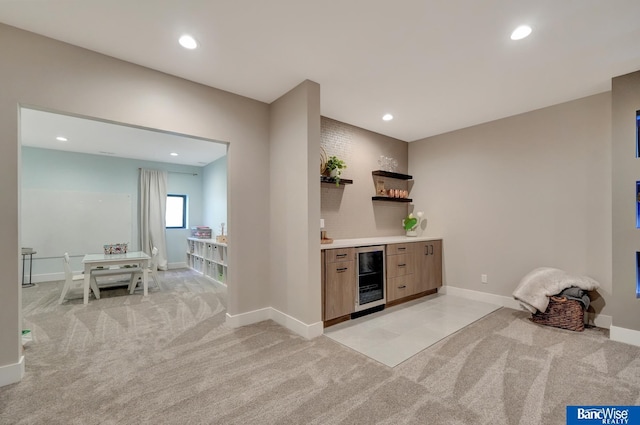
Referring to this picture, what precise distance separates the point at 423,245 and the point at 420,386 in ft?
8.62

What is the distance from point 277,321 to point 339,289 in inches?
34.8

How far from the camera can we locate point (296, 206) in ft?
10.3

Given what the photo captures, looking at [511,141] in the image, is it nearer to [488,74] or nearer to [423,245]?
[488,74]

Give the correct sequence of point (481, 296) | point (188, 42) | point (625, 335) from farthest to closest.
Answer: point (481, 296) < point (625, 335) < point (188, 42)

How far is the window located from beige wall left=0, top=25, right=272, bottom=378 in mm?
5236

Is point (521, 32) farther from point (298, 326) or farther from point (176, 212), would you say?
point (176, 212)

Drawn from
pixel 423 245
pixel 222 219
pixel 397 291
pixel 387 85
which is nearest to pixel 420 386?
pixel 397 291

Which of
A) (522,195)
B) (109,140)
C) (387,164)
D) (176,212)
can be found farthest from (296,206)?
(176,212)

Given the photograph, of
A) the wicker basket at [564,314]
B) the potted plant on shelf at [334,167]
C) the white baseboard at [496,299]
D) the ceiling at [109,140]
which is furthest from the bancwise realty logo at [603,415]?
the ceiling at [109,140]

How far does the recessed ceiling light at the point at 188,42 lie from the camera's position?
7.67 ft

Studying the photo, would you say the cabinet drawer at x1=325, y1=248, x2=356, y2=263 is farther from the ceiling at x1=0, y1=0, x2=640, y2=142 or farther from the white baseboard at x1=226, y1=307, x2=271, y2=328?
the ceiling at x1=0, y1=0, x2=640, y2=142

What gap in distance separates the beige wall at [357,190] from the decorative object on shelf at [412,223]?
16cm

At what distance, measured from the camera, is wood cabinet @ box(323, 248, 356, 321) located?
3.18m

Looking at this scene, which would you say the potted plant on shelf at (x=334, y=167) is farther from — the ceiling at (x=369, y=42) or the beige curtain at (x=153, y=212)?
the beige curtain at (x=153, y=212)
